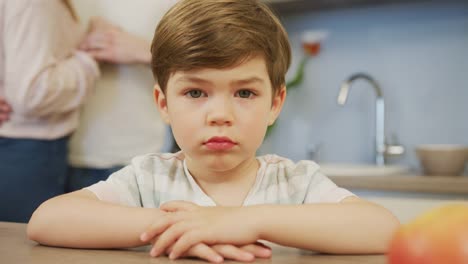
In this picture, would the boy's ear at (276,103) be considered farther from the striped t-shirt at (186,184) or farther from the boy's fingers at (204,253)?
the boy's fingers at (204,253)

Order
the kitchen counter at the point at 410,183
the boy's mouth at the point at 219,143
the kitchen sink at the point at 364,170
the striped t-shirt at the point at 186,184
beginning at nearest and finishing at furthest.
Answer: the boy's mouth at the point at 219,143
the striped t-shirt at the point at 186,184
the kitchen counter at the point at 410,183
the kitchen sink at the point at 364,170

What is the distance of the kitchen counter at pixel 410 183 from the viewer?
201 cm

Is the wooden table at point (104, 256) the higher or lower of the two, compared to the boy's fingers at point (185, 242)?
lower

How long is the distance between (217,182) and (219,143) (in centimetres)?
18

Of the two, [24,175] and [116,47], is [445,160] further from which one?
[24,175]

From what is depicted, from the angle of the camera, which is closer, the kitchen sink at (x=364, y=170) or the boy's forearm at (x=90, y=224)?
the boy's forearm at (x=90, y=224)

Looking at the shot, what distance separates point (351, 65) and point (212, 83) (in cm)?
190

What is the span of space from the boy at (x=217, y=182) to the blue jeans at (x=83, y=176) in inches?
22.5

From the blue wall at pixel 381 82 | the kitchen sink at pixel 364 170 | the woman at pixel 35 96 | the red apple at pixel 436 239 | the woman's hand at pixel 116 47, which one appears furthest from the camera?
the blue wall at pixel 381 82

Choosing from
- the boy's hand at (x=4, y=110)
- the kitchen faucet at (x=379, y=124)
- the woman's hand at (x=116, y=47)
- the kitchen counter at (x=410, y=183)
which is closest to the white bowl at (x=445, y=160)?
the kitchen counter at (x=410, y=183)

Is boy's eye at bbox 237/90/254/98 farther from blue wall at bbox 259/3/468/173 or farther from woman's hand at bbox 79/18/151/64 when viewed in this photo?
blue wall at bbox 259/3/468/173

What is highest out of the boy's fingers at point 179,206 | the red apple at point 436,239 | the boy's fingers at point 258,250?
the red apple at point 436,239

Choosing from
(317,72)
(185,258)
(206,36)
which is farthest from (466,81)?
(185,258)

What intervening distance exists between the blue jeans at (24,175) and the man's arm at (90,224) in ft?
2.00
